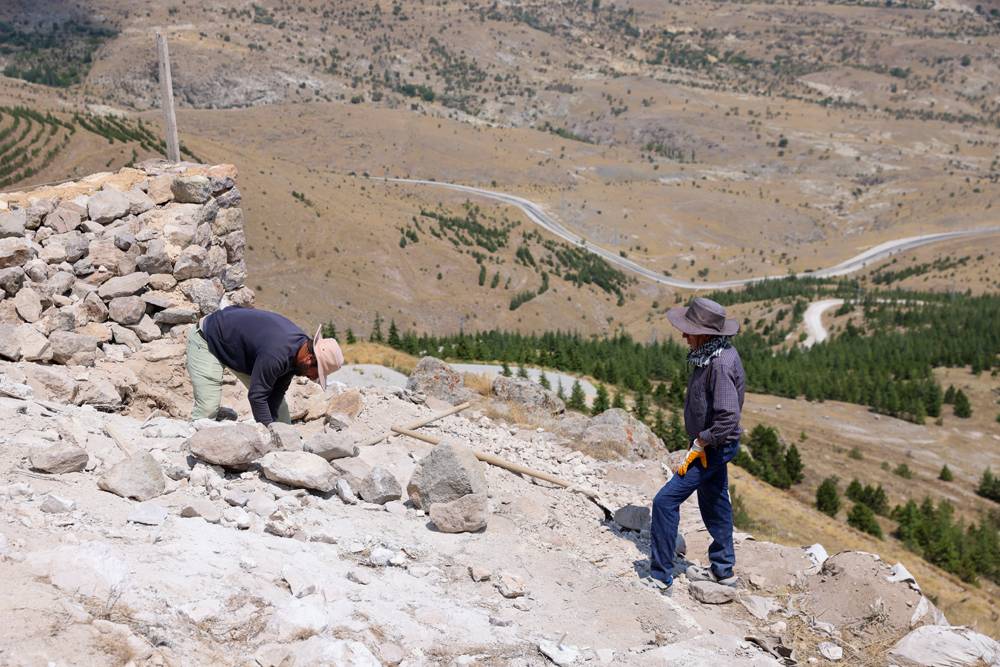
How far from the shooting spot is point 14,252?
8828mm

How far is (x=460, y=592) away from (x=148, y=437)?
336 centimetres

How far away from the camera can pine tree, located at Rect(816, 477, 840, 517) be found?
24.5 m

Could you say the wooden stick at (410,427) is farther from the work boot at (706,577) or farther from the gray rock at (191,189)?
the gray rock at (191,189)

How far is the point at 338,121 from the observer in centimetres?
9362

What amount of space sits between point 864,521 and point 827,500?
1567 mm

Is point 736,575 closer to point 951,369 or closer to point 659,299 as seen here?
point 951,369

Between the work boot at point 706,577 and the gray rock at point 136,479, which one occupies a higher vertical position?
the gray rock at point 136,479

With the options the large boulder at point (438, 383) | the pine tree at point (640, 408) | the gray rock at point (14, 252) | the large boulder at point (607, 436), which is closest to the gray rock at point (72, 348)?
the gray rock at point (14, 252)

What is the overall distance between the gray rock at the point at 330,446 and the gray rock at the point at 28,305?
4.09 metres

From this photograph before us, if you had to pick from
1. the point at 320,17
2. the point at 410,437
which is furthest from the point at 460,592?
the point at 320,17

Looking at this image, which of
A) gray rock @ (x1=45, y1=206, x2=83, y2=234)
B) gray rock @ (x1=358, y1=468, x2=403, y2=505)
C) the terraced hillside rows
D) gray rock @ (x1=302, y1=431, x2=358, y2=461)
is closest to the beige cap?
gray rock @ (x1=302, y1=431, x2=358, y2=461)

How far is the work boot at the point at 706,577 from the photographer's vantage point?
6551 millimetres

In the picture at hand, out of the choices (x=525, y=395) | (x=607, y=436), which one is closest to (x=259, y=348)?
(x=607, y=436)

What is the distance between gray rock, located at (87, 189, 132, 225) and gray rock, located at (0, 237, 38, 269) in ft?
4.01
